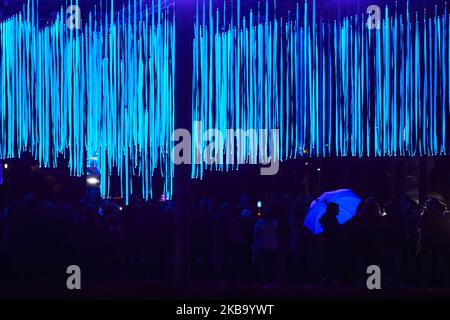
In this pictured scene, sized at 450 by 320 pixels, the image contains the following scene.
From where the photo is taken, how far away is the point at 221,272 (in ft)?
33.9

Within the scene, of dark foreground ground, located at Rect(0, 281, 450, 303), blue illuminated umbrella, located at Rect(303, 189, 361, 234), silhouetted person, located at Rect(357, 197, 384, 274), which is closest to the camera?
dark foreground ground, located at Rect(0, 281, 450, 303)

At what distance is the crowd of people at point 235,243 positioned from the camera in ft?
31.6

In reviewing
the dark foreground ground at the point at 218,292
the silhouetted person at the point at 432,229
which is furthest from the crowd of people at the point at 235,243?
the dark foreground ground at the point at 218,292

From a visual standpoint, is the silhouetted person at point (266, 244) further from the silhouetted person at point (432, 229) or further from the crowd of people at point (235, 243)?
the silhouetted person at point (432, 229)

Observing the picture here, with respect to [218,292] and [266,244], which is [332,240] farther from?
[218,292]


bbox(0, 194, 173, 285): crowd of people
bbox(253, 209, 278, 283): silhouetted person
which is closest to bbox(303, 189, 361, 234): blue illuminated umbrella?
bbox(253, 209, 278, 283): silhouetted person

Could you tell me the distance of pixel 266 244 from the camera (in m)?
9.96

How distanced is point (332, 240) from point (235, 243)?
4.52 feet

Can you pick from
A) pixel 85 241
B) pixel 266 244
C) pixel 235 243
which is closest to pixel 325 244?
pixel 266 244

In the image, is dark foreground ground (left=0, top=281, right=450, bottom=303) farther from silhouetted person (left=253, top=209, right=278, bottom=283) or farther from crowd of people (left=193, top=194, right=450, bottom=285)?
silhouetted person (left=253, top=209, right=278, bottom=283)

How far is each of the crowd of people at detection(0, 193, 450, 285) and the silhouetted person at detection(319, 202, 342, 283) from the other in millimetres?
13

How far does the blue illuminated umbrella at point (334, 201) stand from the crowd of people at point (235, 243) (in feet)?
0.37

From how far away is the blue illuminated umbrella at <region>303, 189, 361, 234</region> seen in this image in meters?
9.97
